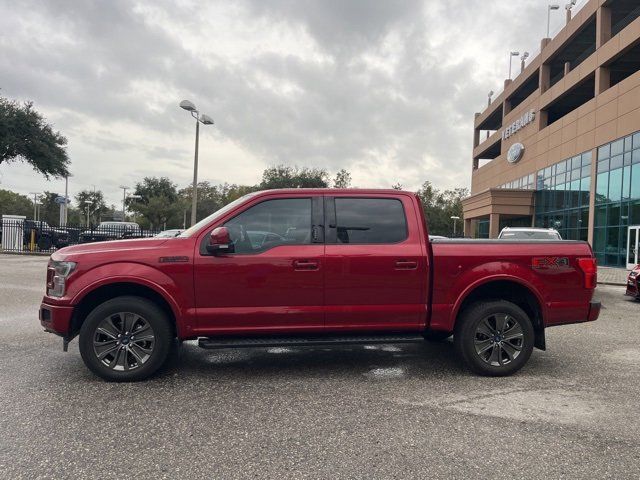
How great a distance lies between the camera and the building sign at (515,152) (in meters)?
40.1

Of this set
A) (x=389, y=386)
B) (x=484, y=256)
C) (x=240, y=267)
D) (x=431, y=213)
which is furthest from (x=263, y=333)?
(x=431, y=213)

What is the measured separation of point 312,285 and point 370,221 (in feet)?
2.97

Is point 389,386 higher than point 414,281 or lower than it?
lower

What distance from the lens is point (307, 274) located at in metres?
4.59

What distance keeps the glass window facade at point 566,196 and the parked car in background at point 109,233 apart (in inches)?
1070

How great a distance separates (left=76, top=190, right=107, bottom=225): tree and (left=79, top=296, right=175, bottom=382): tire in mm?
94329

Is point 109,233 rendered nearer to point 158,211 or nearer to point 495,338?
point 495,338

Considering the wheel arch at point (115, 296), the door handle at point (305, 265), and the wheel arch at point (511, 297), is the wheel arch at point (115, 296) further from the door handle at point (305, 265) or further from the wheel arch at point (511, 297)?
the wheel arch at point (511, 297)

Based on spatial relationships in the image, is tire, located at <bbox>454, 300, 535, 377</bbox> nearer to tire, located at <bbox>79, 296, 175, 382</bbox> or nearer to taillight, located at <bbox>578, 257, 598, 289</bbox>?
taillight, located at <bbox>578, 257, 598, 289</bbox>

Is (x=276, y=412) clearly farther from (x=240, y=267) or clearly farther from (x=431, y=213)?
(x=431, y=213)

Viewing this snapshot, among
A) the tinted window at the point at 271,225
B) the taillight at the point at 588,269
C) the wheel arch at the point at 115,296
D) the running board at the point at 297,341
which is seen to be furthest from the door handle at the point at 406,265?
the wheel arch at the point at 115,296

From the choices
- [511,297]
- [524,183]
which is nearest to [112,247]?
[511,297]

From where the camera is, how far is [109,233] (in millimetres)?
26719

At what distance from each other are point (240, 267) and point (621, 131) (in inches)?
1105
